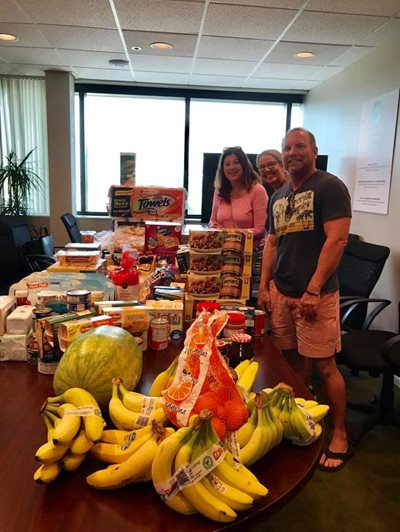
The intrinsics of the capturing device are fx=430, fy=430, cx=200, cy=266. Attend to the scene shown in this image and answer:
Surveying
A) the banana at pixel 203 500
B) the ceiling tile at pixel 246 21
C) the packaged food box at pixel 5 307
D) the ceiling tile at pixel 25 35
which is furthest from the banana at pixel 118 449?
the ceiling tile at pixel 25 35

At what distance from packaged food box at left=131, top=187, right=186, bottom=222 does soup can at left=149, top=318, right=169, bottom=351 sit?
123 cm

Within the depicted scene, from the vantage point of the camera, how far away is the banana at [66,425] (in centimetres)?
80

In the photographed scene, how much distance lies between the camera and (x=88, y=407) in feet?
2.95

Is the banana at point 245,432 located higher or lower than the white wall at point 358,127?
lower

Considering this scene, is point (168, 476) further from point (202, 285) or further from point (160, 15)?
point (160, 15)

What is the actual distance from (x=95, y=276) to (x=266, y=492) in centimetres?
124

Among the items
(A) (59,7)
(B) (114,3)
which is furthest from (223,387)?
(A) (59,7)

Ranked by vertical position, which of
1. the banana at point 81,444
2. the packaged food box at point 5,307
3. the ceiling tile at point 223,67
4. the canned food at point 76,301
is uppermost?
the ceiling tile at point 223,67

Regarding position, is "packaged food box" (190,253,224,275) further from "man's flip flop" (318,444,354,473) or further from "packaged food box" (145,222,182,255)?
"man's flip flop" (318,444,354,473)

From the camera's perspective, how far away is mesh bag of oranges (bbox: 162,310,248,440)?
2.76 feet

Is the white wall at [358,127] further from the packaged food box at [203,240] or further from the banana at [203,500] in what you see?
the banana at [203,500]

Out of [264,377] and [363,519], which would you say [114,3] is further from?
[363,519]

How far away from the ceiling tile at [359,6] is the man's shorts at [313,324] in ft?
6.80

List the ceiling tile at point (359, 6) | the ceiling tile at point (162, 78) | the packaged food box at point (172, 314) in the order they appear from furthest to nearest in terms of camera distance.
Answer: the ceiling tile at point (162, 78) < the ceiling tile at point (359, 6) < the packaged food box at point (172, 314)
